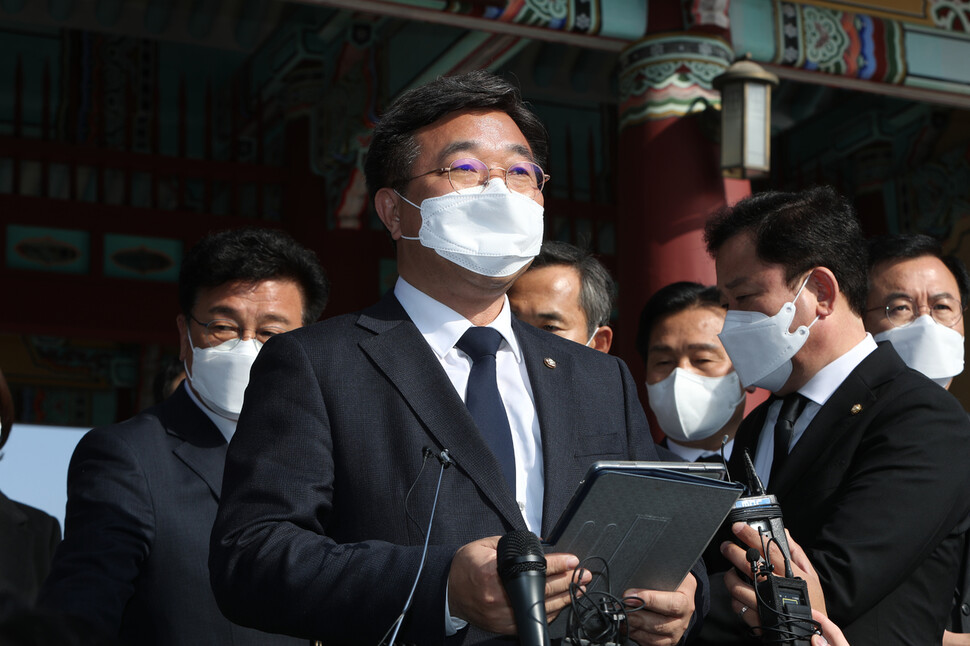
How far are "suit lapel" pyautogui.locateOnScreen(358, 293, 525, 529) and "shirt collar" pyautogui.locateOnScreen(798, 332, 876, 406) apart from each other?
85 cm

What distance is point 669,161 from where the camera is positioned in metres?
5.12

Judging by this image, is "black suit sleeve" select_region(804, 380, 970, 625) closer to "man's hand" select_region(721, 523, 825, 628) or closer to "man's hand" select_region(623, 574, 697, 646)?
"man's hand" select_region(721, 523, 825, 628)

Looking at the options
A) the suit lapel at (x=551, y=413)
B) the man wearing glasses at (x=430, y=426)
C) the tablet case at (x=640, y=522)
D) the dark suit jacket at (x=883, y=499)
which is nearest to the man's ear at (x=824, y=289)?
the dark suit jacket at (x=883, y=499)

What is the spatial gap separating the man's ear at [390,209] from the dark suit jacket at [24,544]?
149 cm

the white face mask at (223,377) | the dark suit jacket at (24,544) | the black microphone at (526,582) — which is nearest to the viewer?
the black microphone at (526,582)

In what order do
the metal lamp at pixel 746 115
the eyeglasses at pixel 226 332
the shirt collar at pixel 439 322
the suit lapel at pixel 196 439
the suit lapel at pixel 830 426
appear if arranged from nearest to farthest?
the shirt collar at pixel 439 322 < the suit lapel at pixel 830 426 < the suit lapel at pixel 196 439 < the eyeglasses at pixel 226 332 < the metal lamp at pixel 746 115

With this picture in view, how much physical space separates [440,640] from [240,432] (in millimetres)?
445

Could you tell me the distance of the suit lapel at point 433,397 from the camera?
175cm

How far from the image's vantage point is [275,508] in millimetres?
1697

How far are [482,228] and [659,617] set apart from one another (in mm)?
684

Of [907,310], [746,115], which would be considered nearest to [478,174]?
[907,310]

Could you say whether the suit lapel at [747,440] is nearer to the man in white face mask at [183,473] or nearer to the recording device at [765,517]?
the recording device at [765,517]

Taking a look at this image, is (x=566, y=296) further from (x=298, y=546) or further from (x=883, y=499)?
(x=298, y=546)

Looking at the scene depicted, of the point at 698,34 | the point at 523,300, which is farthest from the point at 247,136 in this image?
the point at 523,300
